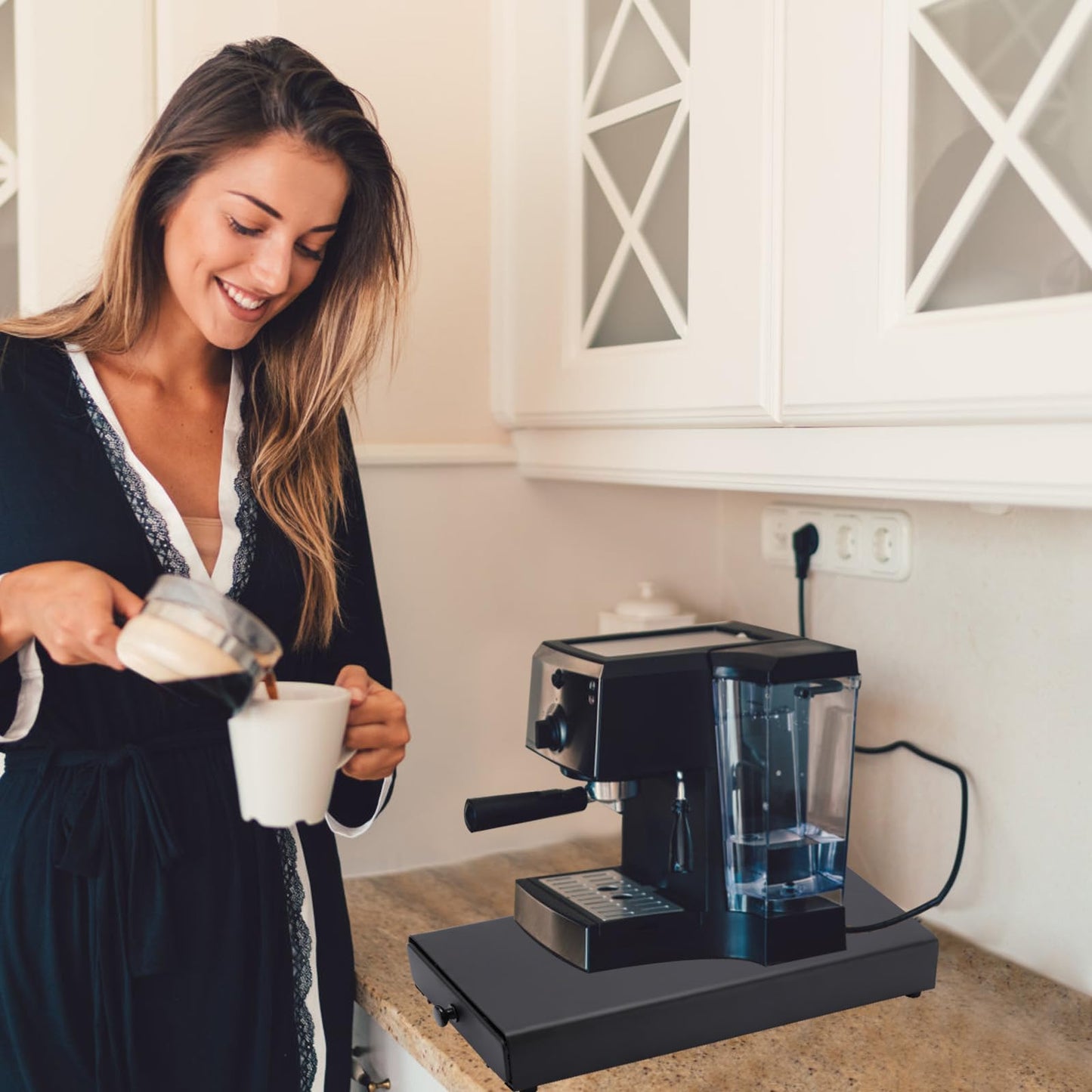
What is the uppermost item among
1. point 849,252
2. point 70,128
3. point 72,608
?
point 70,128

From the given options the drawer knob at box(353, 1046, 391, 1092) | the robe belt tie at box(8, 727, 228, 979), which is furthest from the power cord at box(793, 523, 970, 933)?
the robe belt tie at box(8, 727, 228, 979)

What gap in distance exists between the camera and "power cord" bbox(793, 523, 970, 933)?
1.16m

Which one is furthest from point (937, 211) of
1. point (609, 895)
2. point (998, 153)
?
point (609, 895)

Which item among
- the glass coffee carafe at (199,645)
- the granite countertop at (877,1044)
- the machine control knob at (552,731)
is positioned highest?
the glass coffee carafe at (199,645)

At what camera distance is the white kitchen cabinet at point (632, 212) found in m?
1.10

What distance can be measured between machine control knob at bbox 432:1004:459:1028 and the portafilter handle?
0.55 feet

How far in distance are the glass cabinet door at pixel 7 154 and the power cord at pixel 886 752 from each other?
1.02 meters

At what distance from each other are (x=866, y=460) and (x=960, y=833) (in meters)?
0.53

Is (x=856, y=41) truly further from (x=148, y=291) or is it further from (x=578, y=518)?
(x=578, y=518)

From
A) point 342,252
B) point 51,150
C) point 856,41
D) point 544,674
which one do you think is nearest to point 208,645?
point 544,674

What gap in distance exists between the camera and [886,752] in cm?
144

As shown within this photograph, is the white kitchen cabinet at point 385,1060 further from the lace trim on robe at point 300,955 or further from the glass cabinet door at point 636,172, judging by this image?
the glass cabinet door at point 636,172

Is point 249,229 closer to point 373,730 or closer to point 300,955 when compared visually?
point 373,730

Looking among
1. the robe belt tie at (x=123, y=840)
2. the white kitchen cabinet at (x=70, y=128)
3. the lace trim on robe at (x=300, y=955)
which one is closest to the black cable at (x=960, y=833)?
the lace trim on robe at (x=300, y=955)
